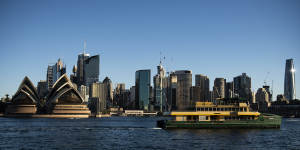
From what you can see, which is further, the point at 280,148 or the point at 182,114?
the point at 182,114

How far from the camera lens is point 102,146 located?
172 ft

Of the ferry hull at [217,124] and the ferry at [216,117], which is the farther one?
the ferry at [216,117]

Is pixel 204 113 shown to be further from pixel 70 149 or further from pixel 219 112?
pixel 70 149

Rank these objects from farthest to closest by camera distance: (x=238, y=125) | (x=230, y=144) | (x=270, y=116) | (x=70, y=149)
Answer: (x=270, y=116), (x=238, y=125), (x=230, y=144), (x=70, y=149)

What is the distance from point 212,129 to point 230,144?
2290 centimetres

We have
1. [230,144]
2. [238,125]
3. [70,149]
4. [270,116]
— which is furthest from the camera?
[270,116]

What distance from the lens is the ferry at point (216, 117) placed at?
7300 cm

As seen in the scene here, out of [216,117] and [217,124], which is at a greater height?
[216,117]

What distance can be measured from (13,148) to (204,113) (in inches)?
1554

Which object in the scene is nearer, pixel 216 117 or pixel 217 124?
pixel 217 124

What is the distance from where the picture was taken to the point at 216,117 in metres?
74.2

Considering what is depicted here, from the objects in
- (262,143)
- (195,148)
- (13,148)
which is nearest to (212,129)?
(262,143)

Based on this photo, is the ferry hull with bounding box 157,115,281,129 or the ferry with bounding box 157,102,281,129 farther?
the ferry with bounding box 157,102,281,129

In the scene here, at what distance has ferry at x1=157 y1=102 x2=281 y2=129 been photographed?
240 feet
